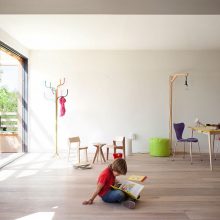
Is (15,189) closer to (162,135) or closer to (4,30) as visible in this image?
(4,30)

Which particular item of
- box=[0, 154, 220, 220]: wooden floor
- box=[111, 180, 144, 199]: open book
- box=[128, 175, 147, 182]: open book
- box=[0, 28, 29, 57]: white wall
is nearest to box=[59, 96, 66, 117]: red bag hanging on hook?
box=[0, 154, 220, 220]: wooden floor

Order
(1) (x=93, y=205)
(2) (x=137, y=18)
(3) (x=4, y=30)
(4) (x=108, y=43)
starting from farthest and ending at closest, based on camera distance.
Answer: (4) (x=108, y=43) < (3) (x=4, y=30) < (2) (x=137, y=18) < (1) (x=93, y=205)

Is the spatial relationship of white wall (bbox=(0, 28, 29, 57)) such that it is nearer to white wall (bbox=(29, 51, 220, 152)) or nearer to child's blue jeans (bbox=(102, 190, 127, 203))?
white wall (bbox=(29, 51, 220, 152))

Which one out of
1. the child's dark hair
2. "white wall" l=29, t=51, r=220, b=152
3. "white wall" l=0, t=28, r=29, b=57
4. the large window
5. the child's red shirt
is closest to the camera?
the child's dark hair

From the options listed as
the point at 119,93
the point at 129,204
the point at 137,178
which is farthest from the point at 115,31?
the point at 129,204

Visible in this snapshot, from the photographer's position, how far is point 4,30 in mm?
4777

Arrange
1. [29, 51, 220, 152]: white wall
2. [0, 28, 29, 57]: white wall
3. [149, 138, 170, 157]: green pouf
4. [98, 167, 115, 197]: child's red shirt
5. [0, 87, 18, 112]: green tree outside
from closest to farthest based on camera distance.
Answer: [98, 167, 115, 197]: child's red shirt < [0, 28, 29, 57]: white wall < [0, 87, 18, 112]: green tree outside < [149, 138, 170, 157]: green pouf < [29, 51, 220, 152]: white wall

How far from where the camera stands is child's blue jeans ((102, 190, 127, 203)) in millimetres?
2998

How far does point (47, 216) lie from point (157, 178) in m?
2.01

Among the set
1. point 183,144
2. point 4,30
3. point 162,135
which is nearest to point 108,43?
point 4,30

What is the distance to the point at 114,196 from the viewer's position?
3.00m

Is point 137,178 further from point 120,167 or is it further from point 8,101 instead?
point 8,101

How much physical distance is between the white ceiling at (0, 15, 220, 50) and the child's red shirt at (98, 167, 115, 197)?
2.34 meters

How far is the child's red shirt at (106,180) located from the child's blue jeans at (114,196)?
0.04 meters
